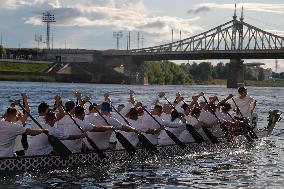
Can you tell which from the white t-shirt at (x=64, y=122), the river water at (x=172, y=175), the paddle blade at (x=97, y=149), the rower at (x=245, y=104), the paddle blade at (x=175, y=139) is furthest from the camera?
the rower at (x=245, y=104)

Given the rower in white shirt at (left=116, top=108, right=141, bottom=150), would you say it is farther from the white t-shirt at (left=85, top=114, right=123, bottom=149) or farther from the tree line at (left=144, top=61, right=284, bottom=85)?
the tree line at (left=144, top=61, right=284, bottom=85)

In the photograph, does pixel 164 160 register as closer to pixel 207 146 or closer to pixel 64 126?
pixel 207 146

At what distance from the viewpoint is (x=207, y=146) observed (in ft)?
63.2

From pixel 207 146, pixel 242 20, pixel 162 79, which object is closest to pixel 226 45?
pixel 242 20

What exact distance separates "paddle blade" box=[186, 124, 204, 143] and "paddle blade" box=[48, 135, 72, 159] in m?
5.21

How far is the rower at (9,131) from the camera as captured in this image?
13.0 metres

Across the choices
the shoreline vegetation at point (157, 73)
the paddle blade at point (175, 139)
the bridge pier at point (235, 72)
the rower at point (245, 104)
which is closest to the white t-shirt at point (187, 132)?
the paddle blade at point (175, 139)

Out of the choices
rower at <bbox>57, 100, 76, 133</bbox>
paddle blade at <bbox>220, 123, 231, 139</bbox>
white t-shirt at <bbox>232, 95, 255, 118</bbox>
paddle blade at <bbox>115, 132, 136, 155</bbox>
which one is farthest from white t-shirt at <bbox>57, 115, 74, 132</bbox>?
white t-shirt at <bbox>232, 95, 255, 118</bbox>

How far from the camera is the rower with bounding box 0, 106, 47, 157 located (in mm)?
12977

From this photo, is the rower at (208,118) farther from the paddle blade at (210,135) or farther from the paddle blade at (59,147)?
the paddle blade at (59,147)

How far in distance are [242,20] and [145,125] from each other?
11765 cm

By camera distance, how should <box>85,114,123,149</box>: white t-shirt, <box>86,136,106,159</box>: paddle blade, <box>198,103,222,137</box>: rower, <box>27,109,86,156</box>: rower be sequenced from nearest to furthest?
<box>27,109,86,156</box>: rower < <box>86,136,106,159</box>: paddle blade < <box>85,114,123,149</box>: white t-shirt < <box>198,103,222,137</box>: rower

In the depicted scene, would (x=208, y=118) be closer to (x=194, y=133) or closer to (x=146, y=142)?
(x=194, y=133)

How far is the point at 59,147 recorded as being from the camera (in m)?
13.9
